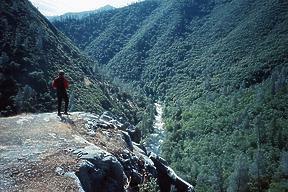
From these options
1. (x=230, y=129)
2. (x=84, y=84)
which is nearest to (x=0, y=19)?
(x=84, y=84)

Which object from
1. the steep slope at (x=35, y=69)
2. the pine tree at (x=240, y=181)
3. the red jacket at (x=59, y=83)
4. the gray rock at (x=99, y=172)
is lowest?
the pine tree at (x=240, y=181)

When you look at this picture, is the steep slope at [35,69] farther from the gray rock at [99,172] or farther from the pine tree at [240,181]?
the gray rock at [99,172]

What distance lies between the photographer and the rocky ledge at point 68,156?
18000 mm

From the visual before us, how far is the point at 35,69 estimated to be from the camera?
124438mm

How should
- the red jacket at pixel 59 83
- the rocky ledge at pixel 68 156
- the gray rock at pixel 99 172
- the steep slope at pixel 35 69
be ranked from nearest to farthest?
the rocky ledge at pixel 68 156, the gray rock at pixel 99 172, the red jacket at pixel 59 83, the steep slope at pixel 35 69

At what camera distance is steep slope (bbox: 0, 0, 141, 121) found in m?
109

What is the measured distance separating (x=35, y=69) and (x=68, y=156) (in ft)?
360

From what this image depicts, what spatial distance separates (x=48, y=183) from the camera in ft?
58.0

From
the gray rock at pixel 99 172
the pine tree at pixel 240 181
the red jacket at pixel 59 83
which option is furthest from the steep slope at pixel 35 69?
the gray rock at pixel 99 172

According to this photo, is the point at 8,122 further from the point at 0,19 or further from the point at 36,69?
the point at 0,19

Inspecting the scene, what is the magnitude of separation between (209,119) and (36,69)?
253ft

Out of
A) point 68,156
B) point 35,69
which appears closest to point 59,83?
point 68,156

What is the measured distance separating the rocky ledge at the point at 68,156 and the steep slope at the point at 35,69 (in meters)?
77.5

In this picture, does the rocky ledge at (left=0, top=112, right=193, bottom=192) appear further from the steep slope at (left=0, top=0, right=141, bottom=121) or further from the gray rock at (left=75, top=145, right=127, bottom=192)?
the steep slope at (left=0, top=0, right=141, bottom=121)
